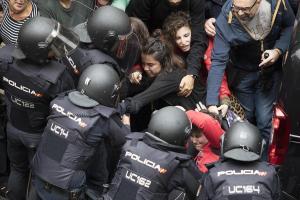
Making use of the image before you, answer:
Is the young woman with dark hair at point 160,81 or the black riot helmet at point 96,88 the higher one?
the black riot helmet at point 96,88

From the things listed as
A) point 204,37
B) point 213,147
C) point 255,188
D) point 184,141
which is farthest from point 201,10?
point 255,188

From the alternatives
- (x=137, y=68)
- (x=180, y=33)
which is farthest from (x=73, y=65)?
(x=180, y=33)

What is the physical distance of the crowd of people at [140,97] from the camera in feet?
13.7

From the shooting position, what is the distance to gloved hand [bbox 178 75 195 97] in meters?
5.58

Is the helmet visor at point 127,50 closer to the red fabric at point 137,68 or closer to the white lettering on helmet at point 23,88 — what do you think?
the red fabric at point 137,68

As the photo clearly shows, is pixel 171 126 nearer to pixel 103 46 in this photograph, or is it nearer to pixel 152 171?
pixel 152 171

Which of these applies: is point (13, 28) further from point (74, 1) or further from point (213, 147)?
point (213, 147)

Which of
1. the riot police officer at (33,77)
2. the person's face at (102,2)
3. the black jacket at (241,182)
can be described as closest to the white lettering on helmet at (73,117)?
the riot police officer at (33,77)

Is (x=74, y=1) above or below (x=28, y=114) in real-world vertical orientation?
above

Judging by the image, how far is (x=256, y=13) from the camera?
5281mm

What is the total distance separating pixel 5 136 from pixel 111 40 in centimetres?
144

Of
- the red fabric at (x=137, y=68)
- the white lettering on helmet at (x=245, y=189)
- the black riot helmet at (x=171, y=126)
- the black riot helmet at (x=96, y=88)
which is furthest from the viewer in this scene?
the red fabric at (x=137, y=68)

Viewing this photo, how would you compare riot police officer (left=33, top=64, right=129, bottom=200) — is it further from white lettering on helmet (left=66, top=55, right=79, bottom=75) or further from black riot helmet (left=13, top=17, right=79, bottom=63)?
white lettering on helmet (left=66, top=55, right=79, bottom=75)

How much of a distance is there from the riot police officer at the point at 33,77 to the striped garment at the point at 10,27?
735 millimetres
